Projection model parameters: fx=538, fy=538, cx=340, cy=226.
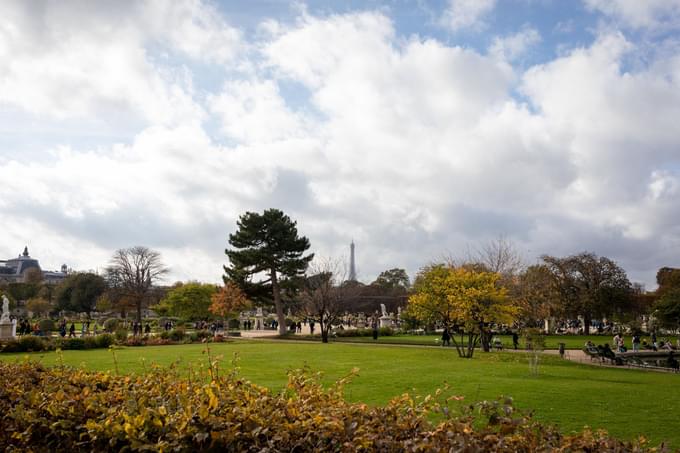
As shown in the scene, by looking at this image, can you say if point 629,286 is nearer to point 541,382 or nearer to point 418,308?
point 418,308

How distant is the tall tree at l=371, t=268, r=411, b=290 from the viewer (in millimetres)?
99000

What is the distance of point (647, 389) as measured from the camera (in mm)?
14406

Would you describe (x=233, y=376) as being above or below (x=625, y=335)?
above

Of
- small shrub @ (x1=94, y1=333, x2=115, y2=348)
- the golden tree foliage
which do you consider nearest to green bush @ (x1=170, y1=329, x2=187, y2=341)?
small shrub @ (x1=94, y1=333, x2=115, y2=348)

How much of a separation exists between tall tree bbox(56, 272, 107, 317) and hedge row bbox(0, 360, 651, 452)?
271 ft

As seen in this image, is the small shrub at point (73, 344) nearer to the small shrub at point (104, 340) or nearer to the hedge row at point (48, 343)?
the hedge row at point (48, 343)

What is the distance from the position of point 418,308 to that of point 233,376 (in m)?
22.6

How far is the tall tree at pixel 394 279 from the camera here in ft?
325

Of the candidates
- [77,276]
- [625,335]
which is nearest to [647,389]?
[625,335]

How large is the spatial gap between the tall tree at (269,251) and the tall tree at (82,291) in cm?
4212

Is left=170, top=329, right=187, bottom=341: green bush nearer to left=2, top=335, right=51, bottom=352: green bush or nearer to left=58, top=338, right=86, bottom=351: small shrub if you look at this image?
left=58, top=338, right=86, bottom=351: small shrub

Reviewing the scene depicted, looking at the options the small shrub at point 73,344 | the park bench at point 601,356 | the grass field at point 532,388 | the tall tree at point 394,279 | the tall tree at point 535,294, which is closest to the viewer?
the grass field at point 532,388

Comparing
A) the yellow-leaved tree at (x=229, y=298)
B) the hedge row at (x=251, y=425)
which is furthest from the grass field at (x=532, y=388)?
the yellow-leaved tree at (x=229, y=298)

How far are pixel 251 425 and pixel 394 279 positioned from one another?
97618 millimetres
